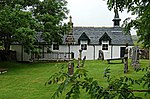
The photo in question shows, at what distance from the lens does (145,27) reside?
503 centimetres

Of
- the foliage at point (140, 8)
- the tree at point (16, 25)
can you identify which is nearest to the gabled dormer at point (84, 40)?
the tree at point (16, 25)

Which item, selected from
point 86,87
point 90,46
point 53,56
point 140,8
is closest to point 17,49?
point 53,56

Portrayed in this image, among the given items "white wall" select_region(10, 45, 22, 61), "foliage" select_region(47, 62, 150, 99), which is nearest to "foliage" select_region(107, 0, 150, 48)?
"foliage" select_region(47, 62, 150, 99)

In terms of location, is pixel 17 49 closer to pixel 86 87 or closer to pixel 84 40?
pixel 84 40

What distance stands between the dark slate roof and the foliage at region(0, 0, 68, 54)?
7.69 m

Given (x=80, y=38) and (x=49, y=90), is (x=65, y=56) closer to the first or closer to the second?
(x=80, y=38)

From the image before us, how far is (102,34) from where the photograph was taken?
4581 centimetres

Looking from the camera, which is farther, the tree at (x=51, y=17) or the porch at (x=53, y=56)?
the porch at (x=53, y=56)

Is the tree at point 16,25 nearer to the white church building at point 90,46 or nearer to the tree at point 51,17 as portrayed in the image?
the tree at point 51,17

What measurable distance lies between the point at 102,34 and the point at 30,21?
17.9 m

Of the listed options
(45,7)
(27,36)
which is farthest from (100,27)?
(27,36)

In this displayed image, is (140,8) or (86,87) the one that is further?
(140,8)

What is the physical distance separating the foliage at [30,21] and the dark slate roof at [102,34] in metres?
7.69

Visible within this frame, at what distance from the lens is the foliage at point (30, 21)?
27625 mm
